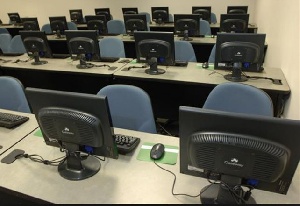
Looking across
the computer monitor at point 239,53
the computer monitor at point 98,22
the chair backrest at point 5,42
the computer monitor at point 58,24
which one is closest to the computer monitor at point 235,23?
the computer monitor at point 239,53

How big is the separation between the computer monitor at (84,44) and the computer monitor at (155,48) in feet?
1.65

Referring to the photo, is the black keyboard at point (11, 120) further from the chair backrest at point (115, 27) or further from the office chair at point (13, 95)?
the chair backrest at point (115, 27)

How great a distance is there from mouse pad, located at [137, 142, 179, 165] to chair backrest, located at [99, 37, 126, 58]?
206 centimetres

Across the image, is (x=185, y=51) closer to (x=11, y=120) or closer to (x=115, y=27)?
(x=11, y=120)

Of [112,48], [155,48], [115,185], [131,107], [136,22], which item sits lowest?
[115,185]

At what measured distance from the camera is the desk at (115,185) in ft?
3.29

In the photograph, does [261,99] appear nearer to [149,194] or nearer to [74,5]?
[149,194]

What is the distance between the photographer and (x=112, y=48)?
321 cm

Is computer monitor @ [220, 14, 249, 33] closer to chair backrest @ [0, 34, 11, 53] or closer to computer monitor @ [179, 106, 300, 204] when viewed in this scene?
computer monitor @ [179, 106, 300, 204]

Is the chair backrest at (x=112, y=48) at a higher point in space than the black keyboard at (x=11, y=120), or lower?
higher

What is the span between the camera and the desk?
1.00 m

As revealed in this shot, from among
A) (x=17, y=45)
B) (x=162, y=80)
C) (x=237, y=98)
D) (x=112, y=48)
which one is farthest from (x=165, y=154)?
(x=17, y=45)

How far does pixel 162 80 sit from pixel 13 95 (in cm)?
128

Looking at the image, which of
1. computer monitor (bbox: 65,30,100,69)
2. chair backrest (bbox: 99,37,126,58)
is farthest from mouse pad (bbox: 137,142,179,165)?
chair backrest (bbox: 99,37,126,58)
